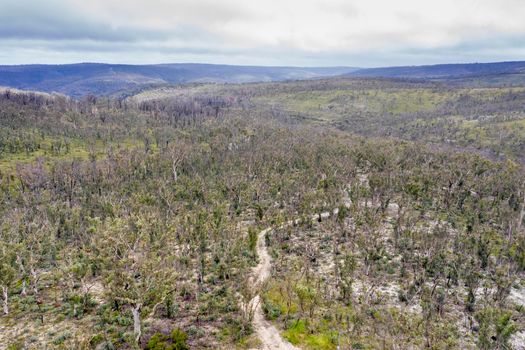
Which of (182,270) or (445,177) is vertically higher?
(445,177)

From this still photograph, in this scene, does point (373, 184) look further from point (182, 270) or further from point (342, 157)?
point (182, 270)

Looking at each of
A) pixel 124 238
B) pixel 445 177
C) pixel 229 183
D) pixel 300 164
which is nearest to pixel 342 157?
pixel 300 164

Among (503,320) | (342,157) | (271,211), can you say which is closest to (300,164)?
(342,157)

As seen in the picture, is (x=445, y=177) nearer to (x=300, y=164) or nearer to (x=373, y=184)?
(x=373, y=184)

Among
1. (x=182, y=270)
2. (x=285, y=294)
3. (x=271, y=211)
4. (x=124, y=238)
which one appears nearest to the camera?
(x=124, y=238)

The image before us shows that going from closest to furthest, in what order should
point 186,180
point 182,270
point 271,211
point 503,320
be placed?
point 503,320 → point 182,270 → point 271,211 → point 186,180

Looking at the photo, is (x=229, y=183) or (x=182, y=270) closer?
(x=182, y=270)

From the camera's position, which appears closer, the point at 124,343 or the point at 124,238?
the point at 124,343

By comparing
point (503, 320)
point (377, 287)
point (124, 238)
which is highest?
point (124, 238)

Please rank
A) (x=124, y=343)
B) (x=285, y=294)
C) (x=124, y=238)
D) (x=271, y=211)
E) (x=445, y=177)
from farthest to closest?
(x=445, y=177)
(x=271, y=211)
(x=285, y=294)
(x=124, y=238)
(x=124, y=343)
